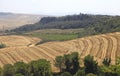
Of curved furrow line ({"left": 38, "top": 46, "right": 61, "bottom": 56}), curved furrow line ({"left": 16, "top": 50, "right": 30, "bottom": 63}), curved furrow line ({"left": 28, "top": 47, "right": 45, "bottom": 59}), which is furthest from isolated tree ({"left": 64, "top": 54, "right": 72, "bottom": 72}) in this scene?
curved furrow line ({"left": 38, "top": 46, "right": 61, "bottom": 56})

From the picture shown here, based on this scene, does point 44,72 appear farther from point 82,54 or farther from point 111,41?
point 111,41

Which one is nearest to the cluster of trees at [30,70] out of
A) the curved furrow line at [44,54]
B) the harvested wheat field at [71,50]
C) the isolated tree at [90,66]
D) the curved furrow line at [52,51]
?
the isolated tree at [90,66]

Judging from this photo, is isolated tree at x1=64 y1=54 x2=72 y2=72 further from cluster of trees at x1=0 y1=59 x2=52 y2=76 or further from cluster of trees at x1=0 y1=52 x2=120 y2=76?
cluster of trees at x1=0 y1=59 x2=52 y2=76

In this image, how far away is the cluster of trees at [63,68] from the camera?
59562 millimetres

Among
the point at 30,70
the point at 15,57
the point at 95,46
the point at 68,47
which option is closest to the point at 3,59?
the point at 15,57

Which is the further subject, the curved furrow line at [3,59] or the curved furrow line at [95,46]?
the curved furrow line at [95,46]

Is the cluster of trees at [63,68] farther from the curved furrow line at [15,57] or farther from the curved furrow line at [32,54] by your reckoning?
the curved furrow line at [15,57]

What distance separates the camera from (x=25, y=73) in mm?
66125

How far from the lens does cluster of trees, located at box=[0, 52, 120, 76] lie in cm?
5956

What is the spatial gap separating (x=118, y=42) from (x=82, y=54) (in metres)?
15.2

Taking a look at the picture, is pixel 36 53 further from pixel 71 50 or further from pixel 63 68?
pixel 63 68

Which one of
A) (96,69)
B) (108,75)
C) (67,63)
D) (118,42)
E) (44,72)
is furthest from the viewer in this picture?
(118,42)

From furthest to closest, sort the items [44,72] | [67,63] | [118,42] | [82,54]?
1. [118,42]
2. [82,54]
3. [67,63]
4. [44,72]

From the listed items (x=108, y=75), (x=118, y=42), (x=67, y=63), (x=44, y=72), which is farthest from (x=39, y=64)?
(x=118, y=42)
